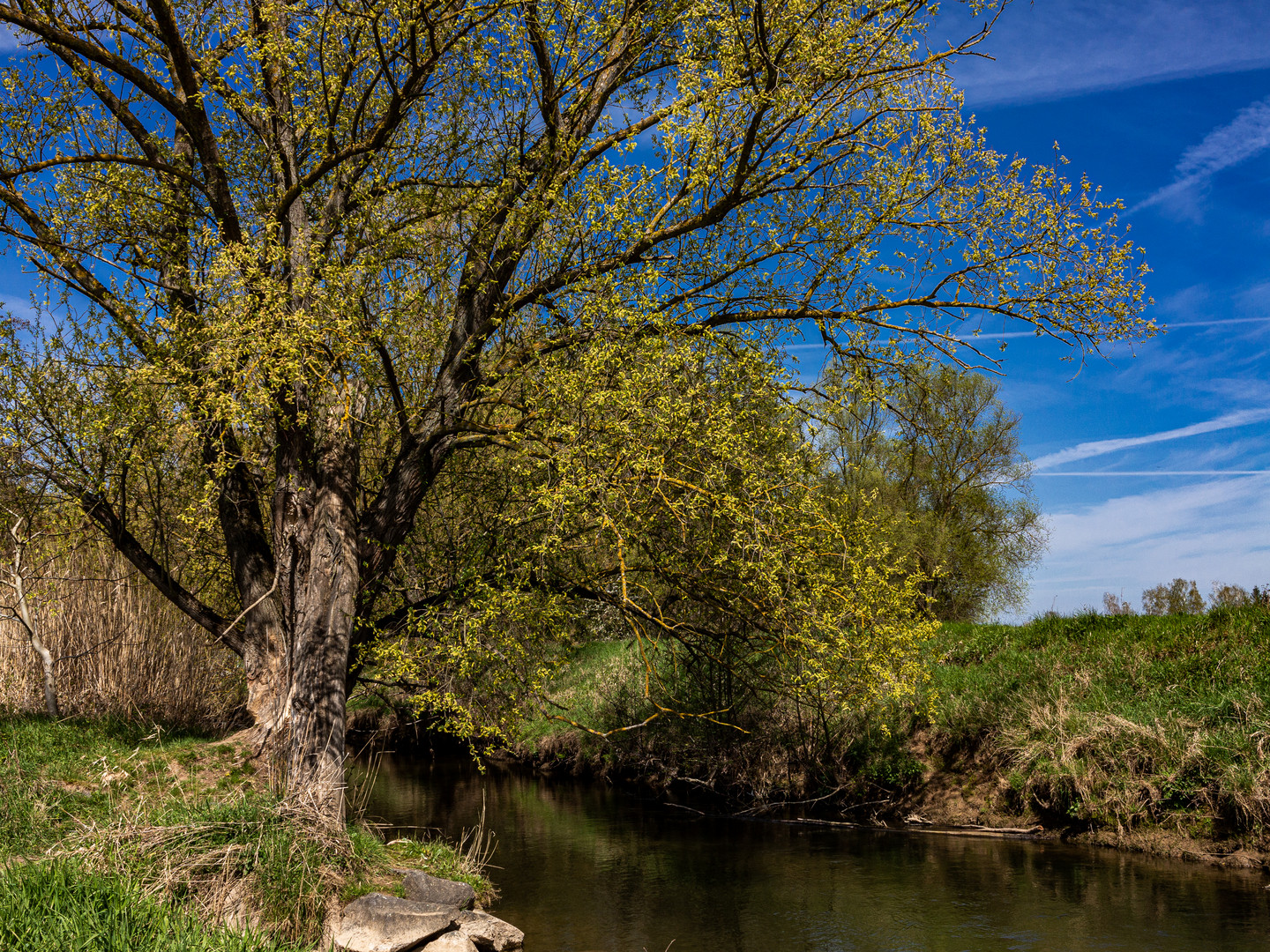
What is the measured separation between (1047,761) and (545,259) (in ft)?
34.0

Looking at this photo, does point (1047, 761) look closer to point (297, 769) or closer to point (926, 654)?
point (926, 654)

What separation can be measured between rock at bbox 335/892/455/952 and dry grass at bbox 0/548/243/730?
7.29m

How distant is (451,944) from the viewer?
8812 mm

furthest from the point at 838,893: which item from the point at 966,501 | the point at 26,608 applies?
the point at 966,501

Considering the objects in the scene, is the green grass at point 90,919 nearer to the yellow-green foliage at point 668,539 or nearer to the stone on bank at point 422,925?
the stone on bank at point 422,925

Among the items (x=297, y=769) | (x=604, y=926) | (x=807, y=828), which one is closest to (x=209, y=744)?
(x=297, y=769)

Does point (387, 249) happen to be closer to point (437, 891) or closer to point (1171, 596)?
point (437, 891)

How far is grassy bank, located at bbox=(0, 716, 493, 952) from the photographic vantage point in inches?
237

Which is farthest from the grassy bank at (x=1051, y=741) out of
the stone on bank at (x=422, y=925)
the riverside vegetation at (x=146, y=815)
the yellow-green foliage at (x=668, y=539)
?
the stone on bank at (x=422, y=925)

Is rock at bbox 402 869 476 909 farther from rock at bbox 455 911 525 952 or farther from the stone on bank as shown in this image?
rock at bbox 455 911 525 952

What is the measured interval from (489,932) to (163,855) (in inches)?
129

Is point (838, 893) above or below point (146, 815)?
below

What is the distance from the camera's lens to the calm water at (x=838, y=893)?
950 cm

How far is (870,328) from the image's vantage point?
11.7m
